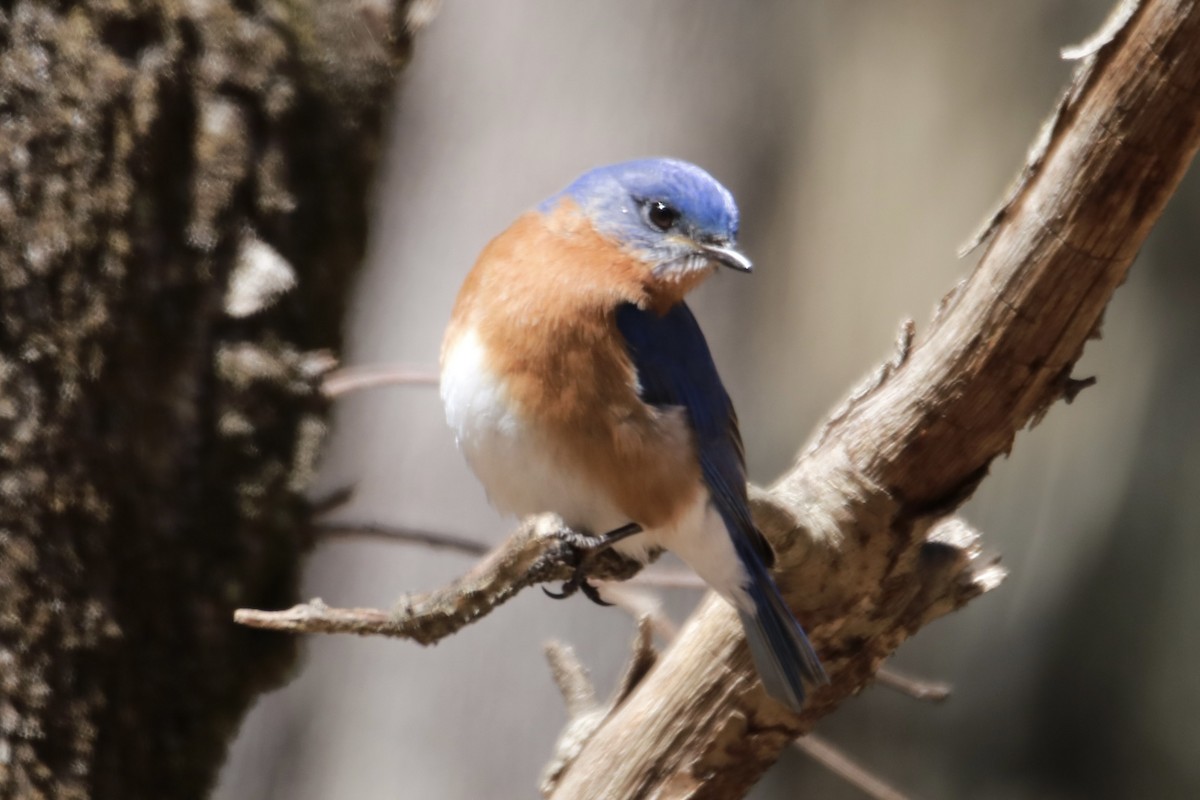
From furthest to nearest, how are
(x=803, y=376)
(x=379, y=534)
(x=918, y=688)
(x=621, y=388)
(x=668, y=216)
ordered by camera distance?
(x=803, y=376)
(x=379, y=534)
(x=918, y=688)
(x=668, y=216)
(x=621, y=388)

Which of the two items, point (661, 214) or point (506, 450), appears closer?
point (506, 450)

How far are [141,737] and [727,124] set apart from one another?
1808mm

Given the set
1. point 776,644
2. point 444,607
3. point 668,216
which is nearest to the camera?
point 444,607

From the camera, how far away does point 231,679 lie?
2.10m

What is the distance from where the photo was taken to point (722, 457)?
174 centimetres

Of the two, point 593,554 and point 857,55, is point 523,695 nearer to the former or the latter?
point 593,554

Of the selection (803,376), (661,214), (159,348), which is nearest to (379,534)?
(159,348)

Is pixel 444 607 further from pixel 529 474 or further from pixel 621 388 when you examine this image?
pixel 621 388

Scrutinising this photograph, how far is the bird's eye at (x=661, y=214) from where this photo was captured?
5.74 feet

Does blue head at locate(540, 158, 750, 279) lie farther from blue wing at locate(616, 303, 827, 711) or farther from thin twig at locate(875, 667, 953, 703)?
thin twig at locate(875, 667, 953, 703)

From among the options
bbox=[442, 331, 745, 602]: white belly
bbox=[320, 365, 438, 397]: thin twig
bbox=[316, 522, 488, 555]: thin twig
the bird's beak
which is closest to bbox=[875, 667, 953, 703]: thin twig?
bbox=[442, 331, 745, 602]: white belly

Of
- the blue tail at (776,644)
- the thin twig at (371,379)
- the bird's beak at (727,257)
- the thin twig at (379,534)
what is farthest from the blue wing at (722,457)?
the thin twig at (379,534)

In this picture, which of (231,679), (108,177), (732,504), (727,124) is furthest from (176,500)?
(727,124)

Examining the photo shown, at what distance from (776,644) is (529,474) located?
0.37 meters
